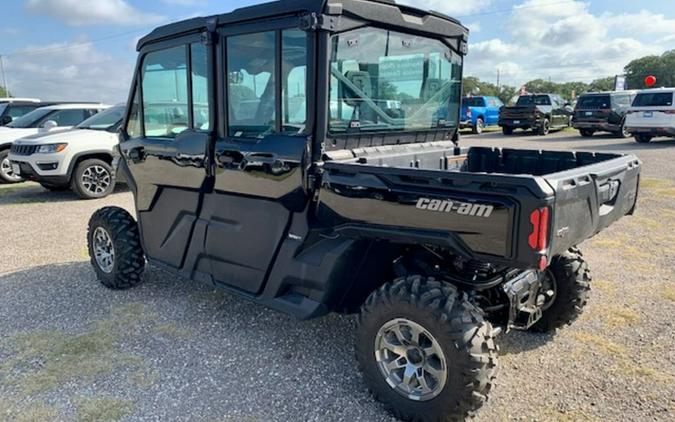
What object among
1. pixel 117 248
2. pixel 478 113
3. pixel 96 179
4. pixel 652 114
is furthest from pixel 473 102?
pixel 117 248

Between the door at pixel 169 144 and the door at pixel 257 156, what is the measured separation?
0.25m

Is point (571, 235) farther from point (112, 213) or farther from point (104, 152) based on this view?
point (104, 152)

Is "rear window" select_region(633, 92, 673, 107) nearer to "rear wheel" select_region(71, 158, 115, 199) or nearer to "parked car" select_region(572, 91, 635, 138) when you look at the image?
"parked car" select_region(572, 91, 635, 138)

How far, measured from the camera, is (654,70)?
6181cm

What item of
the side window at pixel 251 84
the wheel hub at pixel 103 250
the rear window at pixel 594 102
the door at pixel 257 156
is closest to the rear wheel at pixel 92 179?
the wheel hub at pixel 103 250

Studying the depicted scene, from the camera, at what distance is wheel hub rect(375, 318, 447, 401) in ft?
9.00

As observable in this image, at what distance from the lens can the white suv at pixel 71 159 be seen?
8.94 metres

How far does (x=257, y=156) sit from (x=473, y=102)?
22760 millimetres

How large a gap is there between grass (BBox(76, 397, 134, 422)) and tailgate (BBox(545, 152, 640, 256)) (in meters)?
2.46

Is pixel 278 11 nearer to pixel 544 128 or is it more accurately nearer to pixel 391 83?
pixel 391 83

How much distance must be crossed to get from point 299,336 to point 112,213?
2.19 meters

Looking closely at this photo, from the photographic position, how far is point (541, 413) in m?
2.91

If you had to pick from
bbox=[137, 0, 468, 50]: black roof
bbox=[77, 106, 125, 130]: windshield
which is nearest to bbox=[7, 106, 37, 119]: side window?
bbox=[77, 106, 125, 130]: windshield

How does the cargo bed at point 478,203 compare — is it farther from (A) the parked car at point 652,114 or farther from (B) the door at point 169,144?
(A) the parked car at point 652,114
